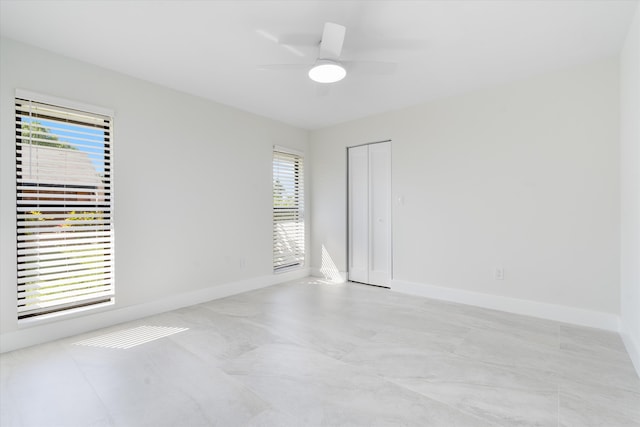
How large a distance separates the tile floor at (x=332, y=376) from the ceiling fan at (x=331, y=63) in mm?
2215

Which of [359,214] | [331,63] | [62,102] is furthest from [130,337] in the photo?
[359,214]

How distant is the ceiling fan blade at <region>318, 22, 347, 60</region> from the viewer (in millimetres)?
1962

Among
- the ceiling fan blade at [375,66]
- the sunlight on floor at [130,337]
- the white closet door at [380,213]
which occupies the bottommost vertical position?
the sunlight on floor at [130,337]

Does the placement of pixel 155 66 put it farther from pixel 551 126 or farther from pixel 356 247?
pixel 551 126

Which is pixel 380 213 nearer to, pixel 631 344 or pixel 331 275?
pixel 331 275

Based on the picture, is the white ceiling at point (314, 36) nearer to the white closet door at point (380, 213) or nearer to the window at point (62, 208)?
the window at point (62, 208)

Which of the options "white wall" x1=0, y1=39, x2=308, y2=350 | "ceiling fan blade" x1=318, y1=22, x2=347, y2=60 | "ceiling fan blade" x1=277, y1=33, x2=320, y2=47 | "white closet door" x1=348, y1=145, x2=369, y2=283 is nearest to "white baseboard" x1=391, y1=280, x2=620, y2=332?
"white closet door" x1=348, y1=145, x2=369, y2=283

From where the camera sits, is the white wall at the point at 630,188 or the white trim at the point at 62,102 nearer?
the white wall at the point at 630,188

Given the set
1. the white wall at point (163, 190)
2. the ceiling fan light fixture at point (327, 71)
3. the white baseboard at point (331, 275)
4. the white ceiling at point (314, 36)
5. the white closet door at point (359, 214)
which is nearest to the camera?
the white ceiling at point (314, 36)

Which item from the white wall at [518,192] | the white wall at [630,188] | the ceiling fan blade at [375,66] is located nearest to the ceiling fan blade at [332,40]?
the ceiling fan blade at [375,66]

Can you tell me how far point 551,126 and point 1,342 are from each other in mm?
5316

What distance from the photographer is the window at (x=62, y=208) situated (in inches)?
98.9

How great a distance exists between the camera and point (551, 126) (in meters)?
3.08

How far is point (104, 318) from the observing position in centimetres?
291
